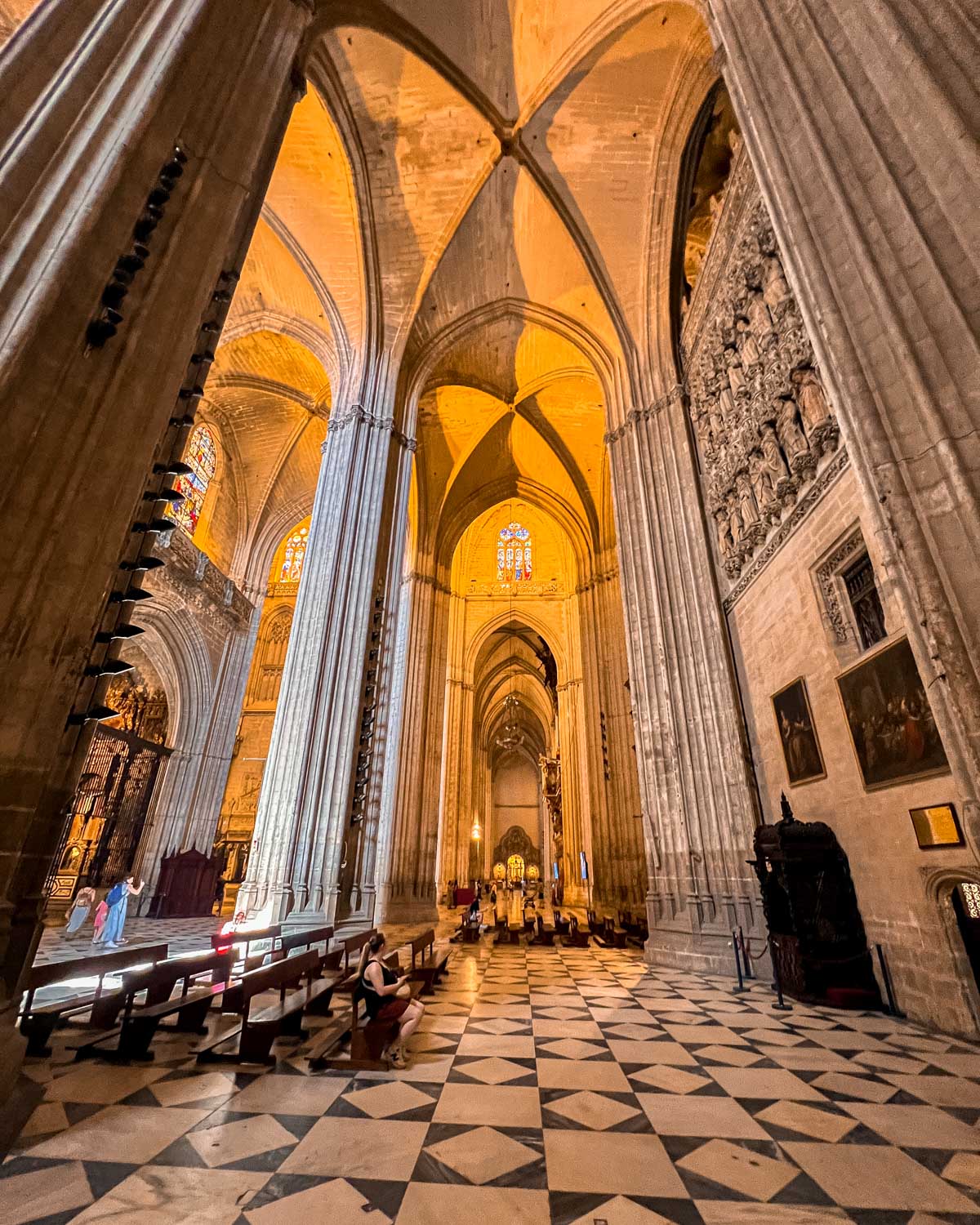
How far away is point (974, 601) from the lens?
2.51 m

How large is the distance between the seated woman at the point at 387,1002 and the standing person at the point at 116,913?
24.8 feet

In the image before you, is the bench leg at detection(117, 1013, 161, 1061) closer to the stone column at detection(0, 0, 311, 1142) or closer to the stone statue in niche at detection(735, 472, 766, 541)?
the stone column at detection(0, 0, 311, 1142)

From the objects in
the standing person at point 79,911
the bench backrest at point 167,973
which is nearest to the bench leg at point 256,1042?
the bench backrest at point 167,973

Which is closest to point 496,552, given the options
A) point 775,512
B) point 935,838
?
point 775,512

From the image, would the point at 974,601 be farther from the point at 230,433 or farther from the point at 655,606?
the point at 230,433

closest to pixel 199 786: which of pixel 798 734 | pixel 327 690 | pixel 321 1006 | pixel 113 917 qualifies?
pixel 113 917

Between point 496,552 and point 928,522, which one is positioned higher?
point 496,552

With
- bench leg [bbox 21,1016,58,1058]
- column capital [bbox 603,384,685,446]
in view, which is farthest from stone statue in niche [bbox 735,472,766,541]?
bench leg [bbox 21,1016,58,1058]

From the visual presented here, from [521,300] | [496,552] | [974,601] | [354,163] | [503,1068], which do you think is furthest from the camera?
[496,552]

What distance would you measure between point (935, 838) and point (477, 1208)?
15.1 feet

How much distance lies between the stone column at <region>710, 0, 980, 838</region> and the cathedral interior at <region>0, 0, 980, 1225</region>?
24mm

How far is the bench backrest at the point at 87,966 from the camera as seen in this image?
316 cm

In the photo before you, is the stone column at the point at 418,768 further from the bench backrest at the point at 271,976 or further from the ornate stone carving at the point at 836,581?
the ornate stone carving at the point at 836,581

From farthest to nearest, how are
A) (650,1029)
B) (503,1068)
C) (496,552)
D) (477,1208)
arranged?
(496,552), (650,1029), (503,1068), (477,1208)
